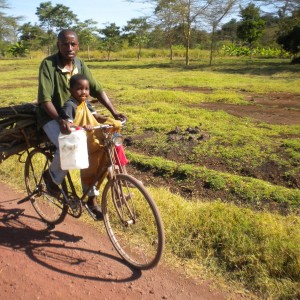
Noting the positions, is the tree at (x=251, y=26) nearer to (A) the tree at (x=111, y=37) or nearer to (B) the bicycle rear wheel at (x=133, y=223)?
(A) the tree at (x=111, y=37)

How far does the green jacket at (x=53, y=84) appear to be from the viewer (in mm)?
3074

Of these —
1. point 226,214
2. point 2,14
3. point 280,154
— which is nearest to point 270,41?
point 2,14

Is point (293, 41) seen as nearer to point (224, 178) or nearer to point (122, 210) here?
point (224, 178)

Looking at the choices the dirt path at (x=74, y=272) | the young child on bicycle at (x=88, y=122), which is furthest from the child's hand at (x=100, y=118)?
the dirt path at (x=74, y=272)

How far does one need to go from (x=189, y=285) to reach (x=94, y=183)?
117cm

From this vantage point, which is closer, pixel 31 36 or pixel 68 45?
pixel 68 45

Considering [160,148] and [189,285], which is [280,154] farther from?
[189,285]

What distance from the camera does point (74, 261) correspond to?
Answer: 304cm

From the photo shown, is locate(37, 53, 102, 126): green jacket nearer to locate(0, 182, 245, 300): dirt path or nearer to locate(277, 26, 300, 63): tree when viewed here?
locate(0, 182, 245, 300): dirt path

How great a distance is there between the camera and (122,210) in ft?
10.2

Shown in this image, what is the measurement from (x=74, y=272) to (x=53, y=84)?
5.29 ft

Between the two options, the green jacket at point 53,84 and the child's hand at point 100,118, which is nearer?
the green jacket at point 53,84

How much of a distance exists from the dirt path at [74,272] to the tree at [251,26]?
121 feet

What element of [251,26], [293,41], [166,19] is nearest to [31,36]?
[166,19]
